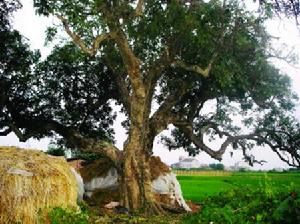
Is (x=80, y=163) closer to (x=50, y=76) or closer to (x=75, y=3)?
(x=50, y=76)

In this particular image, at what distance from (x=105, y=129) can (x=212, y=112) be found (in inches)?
215

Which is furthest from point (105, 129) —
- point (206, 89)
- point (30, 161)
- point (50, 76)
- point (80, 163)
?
point (30, 161)

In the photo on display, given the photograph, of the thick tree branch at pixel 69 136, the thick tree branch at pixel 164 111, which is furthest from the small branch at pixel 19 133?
the thick tree branch at pixel 164 111

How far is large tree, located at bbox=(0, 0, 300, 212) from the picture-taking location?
1767 centimetres

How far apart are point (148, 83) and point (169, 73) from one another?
3.63 m

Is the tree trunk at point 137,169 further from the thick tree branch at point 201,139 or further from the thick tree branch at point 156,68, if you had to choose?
the thick tree branch at point 201,139

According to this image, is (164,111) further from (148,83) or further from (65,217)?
(65,217)

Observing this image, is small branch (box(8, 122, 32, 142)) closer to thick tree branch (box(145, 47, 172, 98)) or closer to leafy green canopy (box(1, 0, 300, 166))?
leafy green canopy (box(1, 0, 300, 166))

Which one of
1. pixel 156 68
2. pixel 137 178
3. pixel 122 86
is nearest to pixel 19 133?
pixel 122 86

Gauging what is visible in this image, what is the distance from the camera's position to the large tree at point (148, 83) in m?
17.7

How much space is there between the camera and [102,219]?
15.8 m

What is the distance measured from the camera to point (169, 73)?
2336 centimetres

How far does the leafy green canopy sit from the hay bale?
713 cm

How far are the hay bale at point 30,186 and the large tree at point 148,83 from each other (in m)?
7.18
